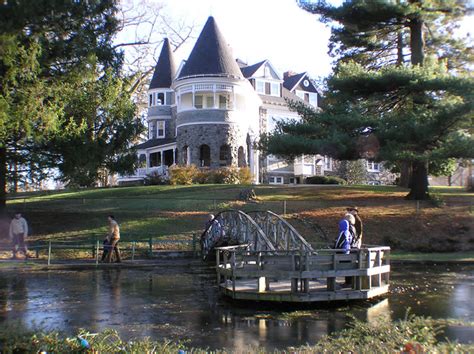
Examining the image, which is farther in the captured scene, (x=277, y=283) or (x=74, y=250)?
(x=74, y=250)

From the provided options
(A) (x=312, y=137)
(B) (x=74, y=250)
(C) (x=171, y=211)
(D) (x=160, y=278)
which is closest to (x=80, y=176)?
(B) (x=74, y=250)

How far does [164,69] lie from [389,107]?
27.4m

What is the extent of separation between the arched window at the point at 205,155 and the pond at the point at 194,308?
23345 mm

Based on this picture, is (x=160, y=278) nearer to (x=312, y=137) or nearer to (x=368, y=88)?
(x=312, y=137)

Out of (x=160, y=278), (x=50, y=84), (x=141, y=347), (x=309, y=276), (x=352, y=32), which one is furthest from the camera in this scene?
(x=352, y=32)

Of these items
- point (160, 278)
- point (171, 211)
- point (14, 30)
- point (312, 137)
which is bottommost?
point (160, 278)

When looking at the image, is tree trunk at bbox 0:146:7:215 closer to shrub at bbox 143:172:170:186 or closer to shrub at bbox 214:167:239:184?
shrub at bbox 214:167:239:184

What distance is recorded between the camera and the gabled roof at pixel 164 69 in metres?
49.8

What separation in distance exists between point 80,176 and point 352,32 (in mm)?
16548

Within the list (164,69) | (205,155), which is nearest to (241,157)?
(205,155)

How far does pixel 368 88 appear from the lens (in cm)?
2508

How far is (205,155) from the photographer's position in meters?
41.6

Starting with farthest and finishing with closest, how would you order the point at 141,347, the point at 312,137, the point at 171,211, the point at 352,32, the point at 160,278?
the point at 352,32 → the point at 171,211 → the point at 312,137 → the point at 160,278 → the point at 141,347

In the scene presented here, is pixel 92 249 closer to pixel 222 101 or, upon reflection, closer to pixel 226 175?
pixel 226 175
